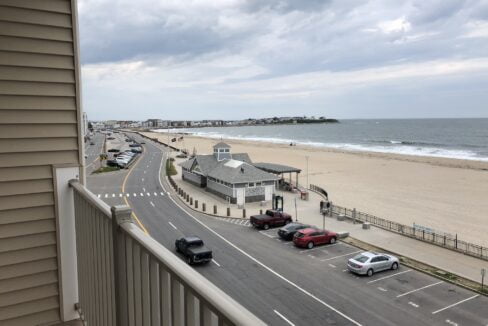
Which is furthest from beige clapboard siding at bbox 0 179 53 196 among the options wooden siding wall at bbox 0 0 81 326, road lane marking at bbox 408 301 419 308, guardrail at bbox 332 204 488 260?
guardrail at bbox 332 204 488 260

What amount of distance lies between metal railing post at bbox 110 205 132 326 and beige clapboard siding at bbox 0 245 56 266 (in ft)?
7.23

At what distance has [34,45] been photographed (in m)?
4.40

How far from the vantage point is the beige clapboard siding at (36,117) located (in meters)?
4.26

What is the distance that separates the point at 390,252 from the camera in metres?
19.4

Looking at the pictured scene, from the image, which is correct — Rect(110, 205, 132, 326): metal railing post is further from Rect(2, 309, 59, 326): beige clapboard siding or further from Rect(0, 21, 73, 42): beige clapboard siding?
Rect(0, 21, 73, 42): beige clapboard siding

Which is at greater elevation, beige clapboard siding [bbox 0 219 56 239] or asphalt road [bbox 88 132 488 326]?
beige clapboard siding [bbox 0 219 56 239]

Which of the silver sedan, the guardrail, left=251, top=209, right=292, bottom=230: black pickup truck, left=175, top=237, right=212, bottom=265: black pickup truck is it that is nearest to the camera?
the silver sedan

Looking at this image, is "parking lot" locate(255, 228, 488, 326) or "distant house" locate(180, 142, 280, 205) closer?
"parking lot" locate(255, 228, 488, 326)

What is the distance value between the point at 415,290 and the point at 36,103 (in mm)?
14782

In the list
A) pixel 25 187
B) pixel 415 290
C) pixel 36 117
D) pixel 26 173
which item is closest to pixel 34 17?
pixel 36 117

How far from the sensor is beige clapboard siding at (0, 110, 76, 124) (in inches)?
168

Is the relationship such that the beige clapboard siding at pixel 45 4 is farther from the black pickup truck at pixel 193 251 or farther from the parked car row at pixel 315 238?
the parked car row at pixel 315 238

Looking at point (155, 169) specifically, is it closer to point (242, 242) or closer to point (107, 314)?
point (242, 242)

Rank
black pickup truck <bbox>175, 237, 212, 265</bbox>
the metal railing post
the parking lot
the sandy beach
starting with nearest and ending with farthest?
1. the metal railing post
2. the parking lot
3. black pickup truck <bbox>175, 237, 212, 265</bbox>
4. the sandy beach
